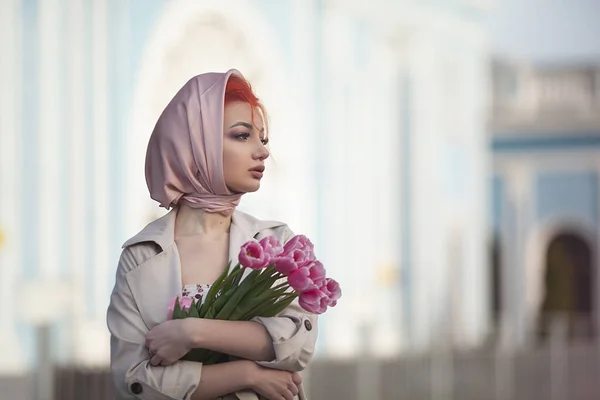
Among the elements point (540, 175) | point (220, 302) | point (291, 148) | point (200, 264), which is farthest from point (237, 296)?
point (540, 175)

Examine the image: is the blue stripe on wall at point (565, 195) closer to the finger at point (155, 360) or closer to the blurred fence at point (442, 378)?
the blurred fence at point (442, 378)

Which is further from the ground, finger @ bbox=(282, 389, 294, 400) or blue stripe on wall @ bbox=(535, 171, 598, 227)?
blue stripe on wall @ bbox=(535, 171, 598, 227)

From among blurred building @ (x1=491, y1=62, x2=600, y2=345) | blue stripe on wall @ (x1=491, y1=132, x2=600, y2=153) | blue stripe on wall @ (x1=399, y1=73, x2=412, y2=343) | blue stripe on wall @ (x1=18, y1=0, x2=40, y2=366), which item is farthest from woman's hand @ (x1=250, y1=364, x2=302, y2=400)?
blue stripe on wall @ (x1=491, y1=132, x2=600, y2=153)

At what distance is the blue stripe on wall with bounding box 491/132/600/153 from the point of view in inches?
882

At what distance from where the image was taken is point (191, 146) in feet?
7.95

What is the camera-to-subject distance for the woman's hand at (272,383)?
92.3 inches

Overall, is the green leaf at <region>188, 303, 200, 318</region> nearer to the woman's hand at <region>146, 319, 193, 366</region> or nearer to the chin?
the woman's hand at <region>146, 319, 193, 366</region>

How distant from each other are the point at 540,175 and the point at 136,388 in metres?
20.7

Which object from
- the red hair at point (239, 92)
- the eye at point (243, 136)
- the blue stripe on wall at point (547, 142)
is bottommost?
the eye at point (243, 136)

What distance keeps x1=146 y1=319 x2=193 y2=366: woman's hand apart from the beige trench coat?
0.03 metres

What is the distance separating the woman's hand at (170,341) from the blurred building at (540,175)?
65.3 ft

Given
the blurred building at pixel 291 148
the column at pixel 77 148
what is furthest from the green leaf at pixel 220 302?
the column at pixel 77 148

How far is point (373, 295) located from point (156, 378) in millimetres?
10035

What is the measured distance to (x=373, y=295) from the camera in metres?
12.3
